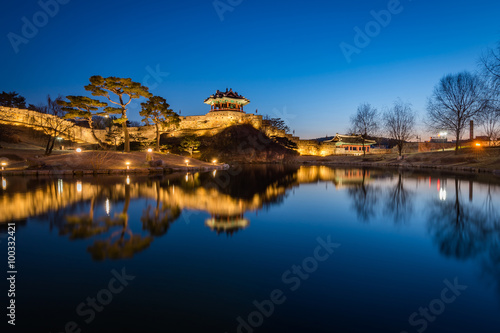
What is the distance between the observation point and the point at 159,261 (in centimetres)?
553

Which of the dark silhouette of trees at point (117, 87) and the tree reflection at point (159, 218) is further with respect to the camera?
the dark silhouette of trees at point (117, 87)

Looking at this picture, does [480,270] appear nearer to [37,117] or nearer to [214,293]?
[214,293]

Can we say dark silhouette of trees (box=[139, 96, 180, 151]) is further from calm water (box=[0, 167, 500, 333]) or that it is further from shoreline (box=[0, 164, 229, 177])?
calm water (box=[0, 167, 500, 333])

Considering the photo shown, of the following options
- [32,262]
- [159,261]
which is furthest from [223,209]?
[32,262]

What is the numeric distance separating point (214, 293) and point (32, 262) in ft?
13.3

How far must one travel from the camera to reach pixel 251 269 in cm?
526

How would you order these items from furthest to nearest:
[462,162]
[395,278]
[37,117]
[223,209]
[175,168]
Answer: [37,117] → [462,162] → [175,168] → [223,209] → [395,278]

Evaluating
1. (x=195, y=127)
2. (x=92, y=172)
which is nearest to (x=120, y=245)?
(x=92, y=172)

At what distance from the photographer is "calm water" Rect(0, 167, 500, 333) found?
362 centimetres

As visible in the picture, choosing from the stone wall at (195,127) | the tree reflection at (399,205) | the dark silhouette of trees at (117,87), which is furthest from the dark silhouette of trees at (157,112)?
the tree reflection at (399,205)

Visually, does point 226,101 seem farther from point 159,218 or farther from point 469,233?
point 469,233

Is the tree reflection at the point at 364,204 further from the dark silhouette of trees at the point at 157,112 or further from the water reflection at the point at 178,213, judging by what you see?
the dark silhouette of trees at the point at 157,112

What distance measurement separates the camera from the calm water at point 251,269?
362cm

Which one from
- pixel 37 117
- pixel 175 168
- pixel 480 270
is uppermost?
pixel 37 117
